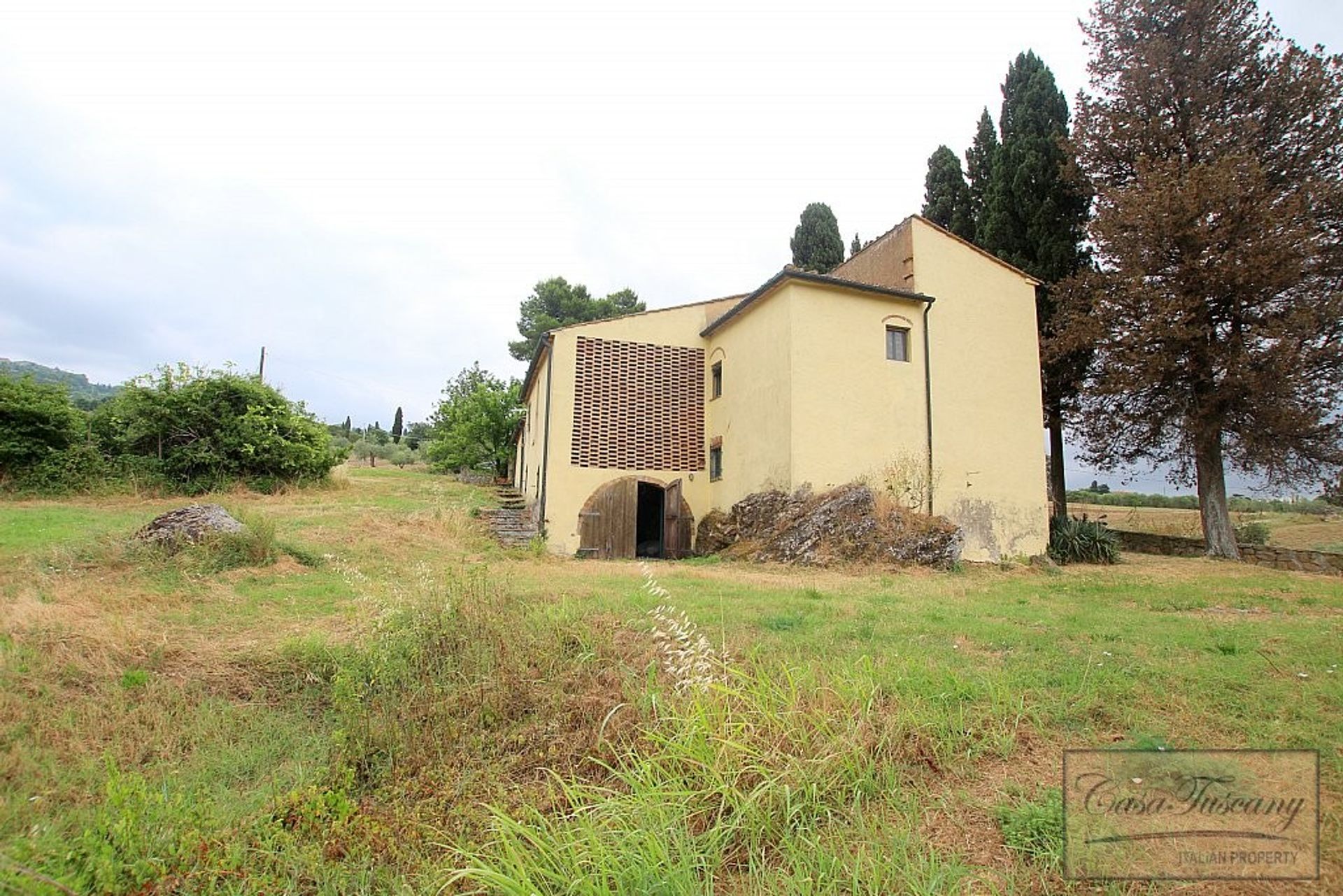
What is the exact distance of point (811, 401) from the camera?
601 inches

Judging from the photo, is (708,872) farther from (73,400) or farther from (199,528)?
(73,400)

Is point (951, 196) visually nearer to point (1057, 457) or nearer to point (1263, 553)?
point (1057, 457)

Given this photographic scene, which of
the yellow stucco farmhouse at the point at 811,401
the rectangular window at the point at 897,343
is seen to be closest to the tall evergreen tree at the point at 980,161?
the yellow stucco farmhouse at the point at 811,401

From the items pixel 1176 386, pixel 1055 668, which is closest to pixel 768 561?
pixel 1055 668

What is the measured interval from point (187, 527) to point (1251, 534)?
2698 cm

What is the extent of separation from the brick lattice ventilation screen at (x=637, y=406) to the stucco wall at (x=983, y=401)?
631 cm

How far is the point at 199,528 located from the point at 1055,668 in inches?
422

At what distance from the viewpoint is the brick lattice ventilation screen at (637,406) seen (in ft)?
57.0

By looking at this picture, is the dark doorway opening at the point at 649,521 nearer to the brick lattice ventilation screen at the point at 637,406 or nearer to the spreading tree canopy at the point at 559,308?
the brick lattice ventilation screen at the point at 637,406

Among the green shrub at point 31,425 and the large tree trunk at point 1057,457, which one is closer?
the green shrub at point 31,425

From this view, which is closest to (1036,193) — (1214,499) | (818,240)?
(818,240)

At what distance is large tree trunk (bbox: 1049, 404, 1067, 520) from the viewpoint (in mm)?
20656

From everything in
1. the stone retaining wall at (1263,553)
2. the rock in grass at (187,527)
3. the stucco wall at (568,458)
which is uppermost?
the stucco wall at (568,458)

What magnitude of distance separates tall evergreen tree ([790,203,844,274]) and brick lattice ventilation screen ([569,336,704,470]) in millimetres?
10356
